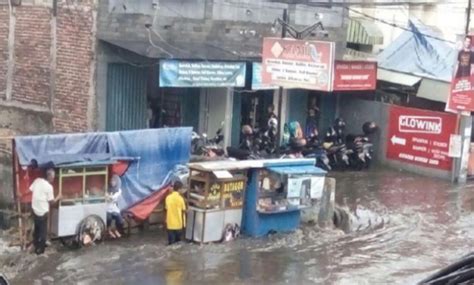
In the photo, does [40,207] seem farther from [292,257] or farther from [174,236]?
[292,257]

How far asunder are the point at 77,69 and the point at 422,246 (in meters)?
8.65

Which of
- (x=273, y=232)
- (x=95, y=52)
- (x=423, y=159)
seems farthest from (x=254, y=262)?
(x=423, y=159)

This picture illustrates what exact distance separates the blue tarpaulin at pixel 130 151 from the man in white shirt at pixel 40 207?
0.45 m

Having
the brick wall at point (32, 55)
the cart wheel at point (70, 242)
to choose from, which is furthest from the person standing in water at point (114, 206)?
the brick wall at point (32, 55)

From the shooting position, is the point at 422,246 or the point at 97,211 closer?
the point at 97,211

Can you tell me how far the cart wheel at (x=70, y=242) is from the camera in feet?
47.2

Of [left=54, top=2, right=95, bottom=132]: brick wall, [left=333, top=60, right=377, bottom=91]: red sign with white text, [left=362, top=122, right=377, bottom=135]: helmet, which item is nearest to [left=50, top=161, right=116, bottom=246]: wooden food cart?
[left=54, top=2, right=95, bottom=132]: brick wall

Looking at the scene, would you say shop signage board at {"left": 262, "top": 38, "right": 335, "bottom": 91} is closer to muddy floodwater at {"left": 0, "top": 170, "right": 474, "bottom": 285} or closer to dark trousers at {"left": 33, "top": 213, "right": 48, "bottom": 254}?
muddy floodwater at {"left": 0, "top": 170, "right": 474, "bottom": 285}

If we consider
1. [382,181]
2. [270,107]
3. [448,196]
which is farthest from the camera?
[270,107]

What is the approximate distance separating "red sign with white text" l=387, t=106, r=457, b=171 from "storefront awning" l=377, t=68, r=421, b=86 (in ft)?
7.91

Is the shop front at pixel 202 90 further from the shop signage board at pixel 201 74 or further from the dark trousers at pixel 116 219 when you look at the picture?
the dark trousers at pixel 116 219

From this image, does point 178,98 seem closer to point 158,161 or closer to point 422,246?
point 158,161

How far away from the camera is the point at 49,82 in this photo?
Result: 2027 centimetres

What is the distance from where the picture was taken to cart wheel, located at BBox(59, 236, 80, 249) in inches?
567
